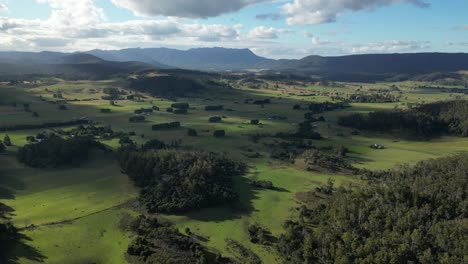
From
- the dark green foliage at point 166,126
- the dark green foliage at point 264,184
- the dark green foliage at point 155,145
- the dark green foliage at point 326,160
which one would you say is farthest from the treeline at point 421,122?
the dark green foliage at point 155,145

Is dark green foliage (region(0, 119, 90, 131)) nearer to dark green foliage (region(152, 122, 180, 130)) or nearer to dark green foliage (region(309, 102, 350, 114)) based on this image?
dark green foliage (region(152, 122, 180, 130))

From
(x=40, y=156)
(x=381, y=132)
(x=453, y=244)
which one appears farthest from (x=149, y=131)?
(x=453, y=244)

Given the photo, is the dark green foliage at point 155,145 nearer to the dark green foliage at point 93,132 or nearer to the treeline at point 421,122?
the dark green foliage at point 93,132

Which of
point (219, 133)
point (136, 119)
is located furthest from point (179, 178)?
point (136, 119)

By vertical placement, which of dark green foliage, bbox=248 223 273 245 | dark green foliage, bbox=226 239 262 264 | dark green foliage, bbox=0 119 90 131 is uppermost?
dark green foliage, bbox=0 119 90 131

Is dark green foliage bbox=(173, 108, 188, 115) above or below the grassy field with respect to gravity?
above

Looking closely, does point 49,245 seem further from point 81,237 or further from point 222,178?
Result: point 222,178

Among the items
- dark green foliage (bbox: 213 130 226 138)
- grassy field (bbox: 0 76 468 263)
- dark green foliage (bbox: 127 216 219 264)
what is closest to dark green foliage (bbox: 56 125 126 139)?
grassy field (bbox: 0 76 468 263)
